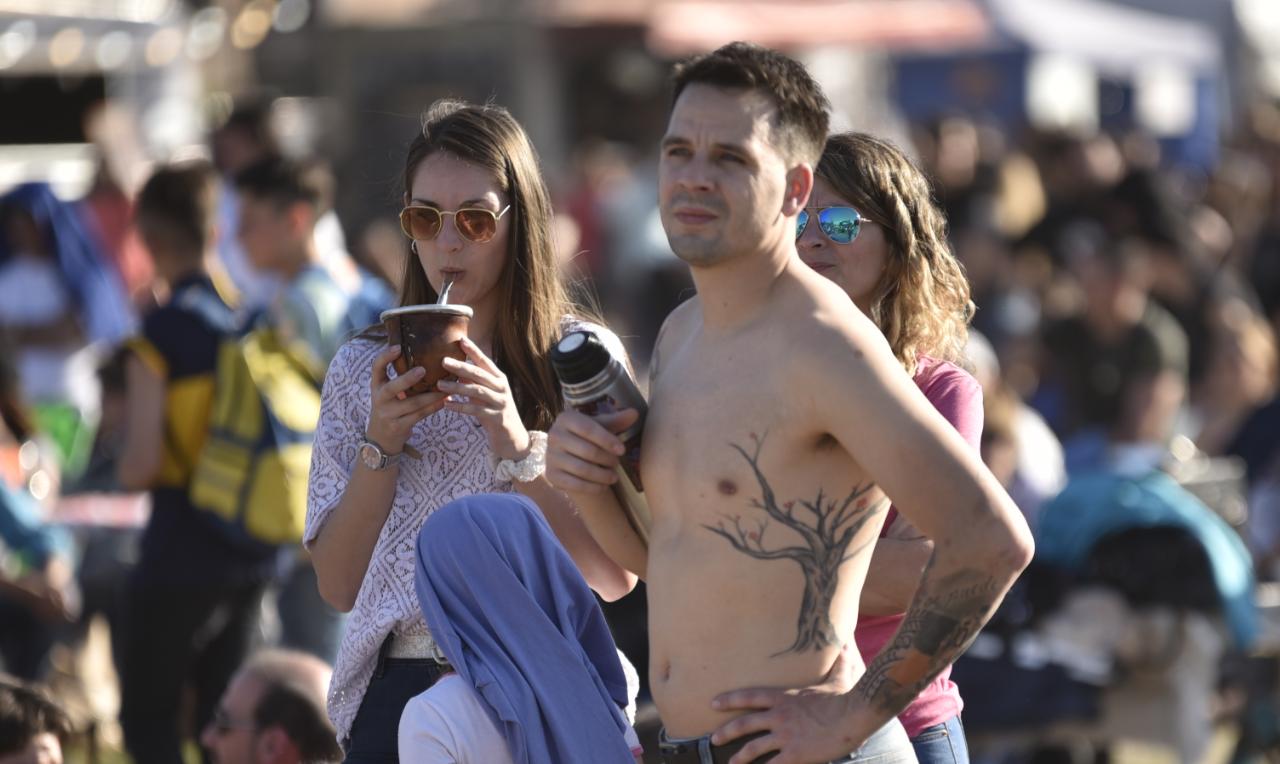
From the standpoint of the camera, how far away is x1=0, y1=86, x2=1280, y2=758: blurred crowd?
252 inches

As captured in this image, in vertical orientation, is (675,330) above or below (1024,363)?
above

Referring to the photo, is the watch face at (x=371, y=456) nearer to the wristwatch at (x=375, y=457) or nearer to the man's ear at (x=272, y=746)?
the wristwatch at (x=375, y=457)

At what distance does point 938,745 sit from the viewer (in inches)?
135

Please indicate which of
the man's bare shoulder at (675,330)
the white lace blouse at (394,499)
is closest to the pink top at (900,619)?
the man's bare shoulder at (675,330)

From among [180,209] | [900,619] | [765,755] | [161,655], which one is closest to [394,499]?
[900,619]

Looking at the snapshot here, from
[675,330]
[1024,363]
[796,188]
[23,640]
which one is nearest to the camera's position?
[796,188]

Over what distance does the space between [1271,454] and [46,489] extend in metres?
4.79

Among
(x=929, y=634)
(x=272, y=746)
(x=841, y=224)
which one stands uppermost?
(x=841, y=224)

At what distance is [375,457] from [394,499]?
173 mm

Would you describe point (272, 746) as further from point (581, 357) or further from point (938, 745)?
point (581, 357)

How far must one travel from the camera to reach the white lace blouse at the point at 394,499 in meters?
3.45

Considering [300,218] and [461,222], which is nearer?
[461,222]

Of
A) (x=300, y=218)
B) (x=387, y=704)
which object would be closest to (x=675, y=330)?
(x=387, y=704)

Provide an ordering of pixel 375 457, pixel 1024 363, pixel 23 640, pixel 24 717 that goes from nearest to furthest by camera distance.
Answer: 1. pixel 375 457
2. pixel 24 717
3. pixel 23 640
4. pixel 1024 363
